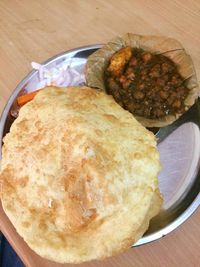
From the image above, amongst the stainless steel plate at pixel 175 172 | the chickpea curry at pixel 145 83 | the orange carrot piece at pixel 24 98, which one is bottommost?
the orange carrot piece at pixel 24 98

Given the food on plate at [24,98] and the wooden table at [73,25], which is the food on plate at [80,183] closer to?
the food on plate at [24,98]

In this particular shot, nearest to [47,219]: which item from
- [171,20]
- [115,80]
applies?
[115,80]

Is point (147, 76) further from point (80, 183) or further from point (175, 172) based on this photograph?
point (80, 183)

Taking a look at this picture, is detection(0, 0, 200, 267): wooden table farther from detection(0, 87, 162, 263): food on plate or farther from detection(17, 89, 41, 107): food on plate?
detection(0, 87, 162, 263): food on plate

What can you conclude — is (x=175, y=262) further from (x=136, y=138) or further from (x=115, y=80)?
(x=115, y=80)

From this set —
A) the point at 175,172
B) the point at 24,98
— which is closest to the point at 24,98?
the point at 24,98

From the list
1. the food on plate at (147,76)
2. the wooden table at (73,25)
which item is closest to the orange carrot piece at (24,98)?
the wooden table at (73,25)

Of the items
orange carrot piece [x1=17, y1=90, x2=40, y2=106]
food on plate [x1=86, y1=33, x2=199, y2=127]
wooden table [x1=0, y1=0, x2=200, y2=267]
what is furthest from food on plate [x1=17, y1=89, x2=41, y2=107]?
food on plate [x1=86, y1=33, x2=199, y2=127]

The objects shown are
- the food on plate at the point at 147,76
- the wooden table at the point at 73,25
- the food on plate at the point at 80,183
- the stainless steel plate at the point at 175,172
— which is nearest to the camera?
the food on plate at the point at 80,183
